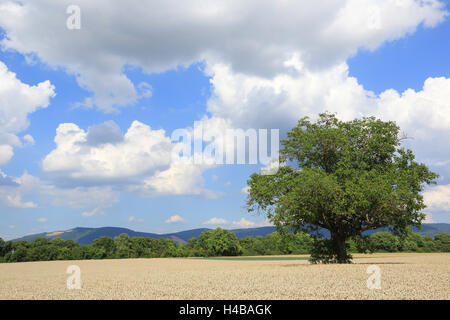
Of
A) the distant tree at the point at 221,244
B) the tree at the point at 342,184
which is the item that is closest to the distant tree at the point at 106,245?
the distant tree at the point at 221,244

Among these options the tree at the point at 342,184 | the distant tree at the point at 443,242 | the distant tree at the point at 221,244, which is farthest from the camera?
the distant tree at the point at 221,244

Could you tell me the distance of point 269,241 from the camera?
107312 mm

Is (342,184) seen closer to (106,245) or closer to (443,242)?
(106,245)

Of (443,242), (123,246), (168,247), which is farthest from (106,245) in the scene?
(443,242)

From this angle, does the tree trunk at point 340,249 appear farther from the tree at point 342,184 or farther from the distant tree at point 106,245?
the distant tree at point 106,245

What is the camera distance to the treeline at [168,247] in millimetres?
77875

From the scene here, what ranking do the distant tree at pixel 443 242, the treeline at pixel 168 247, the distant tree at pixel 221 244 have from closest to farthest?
1. the treeline at pixel 168 247
2. the distant tree at pixel 443 242
3. the distant tree at pixel 221 244

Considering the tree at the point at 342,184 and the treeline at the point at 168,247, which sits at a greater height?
the tree at the point at 342,184

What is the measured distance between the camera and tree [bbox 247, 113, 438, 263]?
1091 inches

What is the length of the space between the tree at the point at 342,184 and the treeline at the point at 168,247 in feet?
118

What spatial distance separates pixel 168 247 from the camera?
3799 inches

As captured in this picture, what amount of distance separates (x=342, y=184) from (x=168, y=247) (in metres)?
74.4
